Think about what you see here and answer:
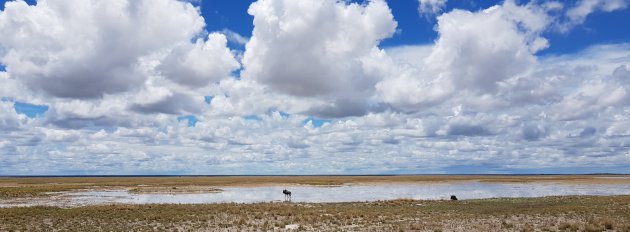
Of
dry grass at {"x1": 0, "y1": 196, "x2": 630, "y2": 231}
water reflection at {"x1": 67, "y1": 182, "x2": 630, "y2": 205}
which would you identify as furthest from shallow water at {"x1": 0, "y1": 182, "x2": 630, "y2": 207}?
dry grass at {"x1": 0, "y1": 196, "x2": 630, "y2": 231}

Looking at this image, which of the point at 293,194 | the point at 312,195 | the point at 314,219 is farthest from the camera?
the point at 293,194

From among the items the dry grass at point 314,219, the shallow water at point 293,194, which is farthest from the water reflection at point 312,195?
the dry grass at point 314,219

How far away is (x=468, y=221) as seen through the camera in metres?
30.3

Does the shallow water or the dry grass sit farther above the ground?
the shallow water

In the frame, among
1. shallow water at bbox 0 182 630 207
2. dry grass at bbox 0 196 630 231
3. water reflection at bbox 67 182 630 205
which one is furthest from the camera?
water reflection at bbox 67 182 630 205

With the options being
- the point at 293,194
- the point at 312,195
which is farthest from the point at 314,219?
the point at 293,194

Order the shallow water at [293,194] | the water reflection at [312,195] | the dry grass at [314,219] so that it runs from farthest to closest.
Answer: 1. the water reflection at [312,195]
2. the shallow water at [293,194]
3. the dry grass at [314,219]

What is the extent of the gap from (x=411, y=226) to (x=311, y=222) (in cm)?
642

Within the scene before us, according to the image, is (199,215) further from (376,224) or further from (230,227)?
(376,224)

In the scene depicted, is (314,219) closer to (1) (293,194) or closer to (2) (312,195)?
(2) (312,195)

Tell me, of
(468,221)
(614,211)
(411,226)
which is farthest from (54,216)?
(614,211)

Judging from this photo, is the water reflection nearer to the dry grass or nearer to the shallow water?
the shallow water

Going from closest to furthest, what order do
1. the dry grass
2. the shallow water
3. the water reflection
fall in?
the dry grass, the shallow water, the water reflection

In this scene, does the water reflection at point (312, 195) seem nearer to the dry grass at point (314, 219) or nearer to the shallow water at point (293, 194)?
the shallow water at point (293, 194)
